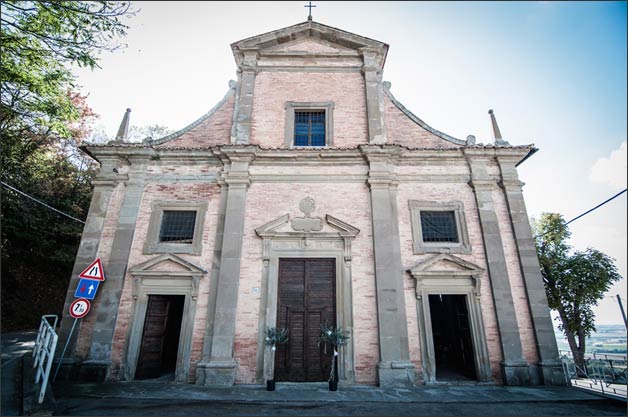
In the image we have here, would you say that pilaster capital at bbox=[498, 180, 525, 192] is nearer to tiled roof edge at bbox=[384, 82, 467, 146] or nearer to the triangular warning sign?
tiled roof edge at bbox=[384, 82, 467, 146]

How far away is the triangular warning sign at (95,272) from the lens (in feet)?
26.9

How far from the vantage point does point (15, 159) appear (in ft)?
43.1

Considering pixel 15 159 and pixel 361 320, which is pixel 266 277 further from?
pixel 15 159

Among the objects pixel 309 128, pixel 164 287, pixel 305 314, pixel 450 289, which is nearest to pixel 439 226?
pixel 450 289

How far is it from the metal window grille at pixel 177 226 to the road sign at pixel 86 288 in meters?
2.03

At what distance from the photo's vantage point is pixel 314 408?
Result: 20.0ft

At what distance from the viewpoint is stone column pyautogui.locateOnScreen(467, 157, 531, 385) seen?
7.98 m

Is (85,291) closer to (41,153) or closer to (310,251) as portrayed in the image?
(310,251)

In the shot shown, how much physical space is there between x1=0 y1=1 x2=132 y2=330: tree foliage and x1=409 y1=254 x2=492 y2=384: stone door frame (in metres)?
9.62

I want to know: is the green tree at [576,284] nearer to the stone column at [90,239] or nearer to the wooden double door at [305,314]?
the wooden double door at [305,314]

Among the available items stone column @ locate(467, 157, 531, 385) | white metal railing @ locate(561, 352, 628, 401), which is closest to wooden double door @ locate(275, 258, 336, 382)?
stone column @ locate(467, 157, 531, 385)

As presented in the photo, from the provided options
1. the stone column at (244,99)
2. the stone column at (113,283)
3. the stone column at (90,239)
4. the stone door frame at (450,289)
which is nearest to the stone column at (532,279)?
the stone door frame at (450,289)

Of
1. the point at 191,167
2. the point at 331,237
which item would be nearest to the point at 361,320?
the point at 331,237

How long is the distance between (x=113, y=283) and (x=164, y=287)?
141 centimetres
